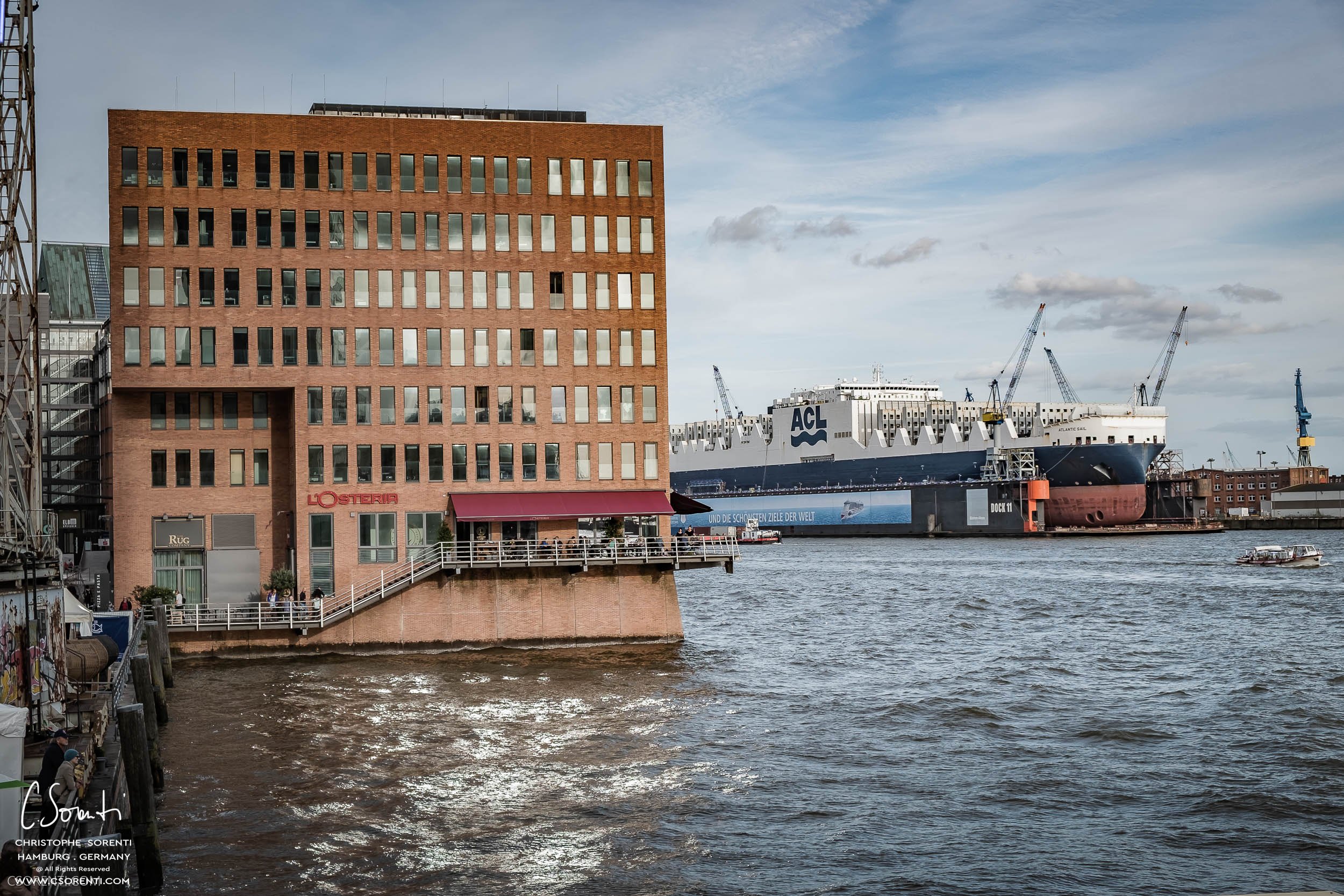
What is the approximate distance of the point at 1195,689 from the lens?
49.1 metres

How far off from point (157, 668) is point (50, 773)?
21.2 metres

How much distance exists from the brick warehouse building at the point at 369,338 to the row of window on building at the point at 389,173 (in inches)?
4.0

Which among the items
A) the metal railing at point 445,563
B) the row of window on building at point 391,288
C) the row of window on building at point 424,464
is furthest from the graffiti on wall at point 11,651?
the row of window on building at point 391,288

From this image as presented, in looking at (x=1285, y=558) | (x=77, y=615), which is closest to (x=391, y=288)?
(x=77, y=615)

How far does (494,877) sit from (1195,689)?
33.3 metres

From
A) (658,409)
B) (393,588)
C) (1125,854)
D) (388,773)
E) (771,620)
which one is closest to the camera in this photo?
(1125,854)

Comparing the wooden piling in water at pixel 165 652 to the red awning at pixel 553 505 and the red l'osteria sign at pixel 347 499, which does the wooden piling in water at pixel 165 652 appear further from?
the red awning at pixel 553 505

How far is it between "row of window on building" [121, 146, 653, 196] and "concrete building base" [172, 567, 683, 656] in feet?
62.8

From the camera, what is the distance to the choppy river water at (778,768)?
2630 centimetres

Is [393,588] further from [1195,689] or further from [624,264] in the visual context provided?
[1195,689]

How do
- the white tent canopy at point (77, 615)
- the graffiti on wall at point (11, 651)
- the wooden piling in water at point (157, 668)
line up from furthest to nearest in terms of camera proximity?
the white tent canopy at point (77, 615) → the wooden piling in water at point (157, 668) → the graffiti on wall at point (11, 651)

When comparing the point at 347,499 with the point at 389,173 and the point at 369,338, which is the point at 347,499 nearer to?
the point at 369,338

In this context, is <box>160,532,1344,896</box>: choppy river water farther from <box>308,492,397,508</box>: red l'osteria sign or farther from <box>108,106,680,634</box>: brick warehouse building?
<box>108,106,680,634</box>: brick warehouse building

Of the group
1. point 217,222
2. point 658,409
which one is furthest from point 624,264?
point 217,222
